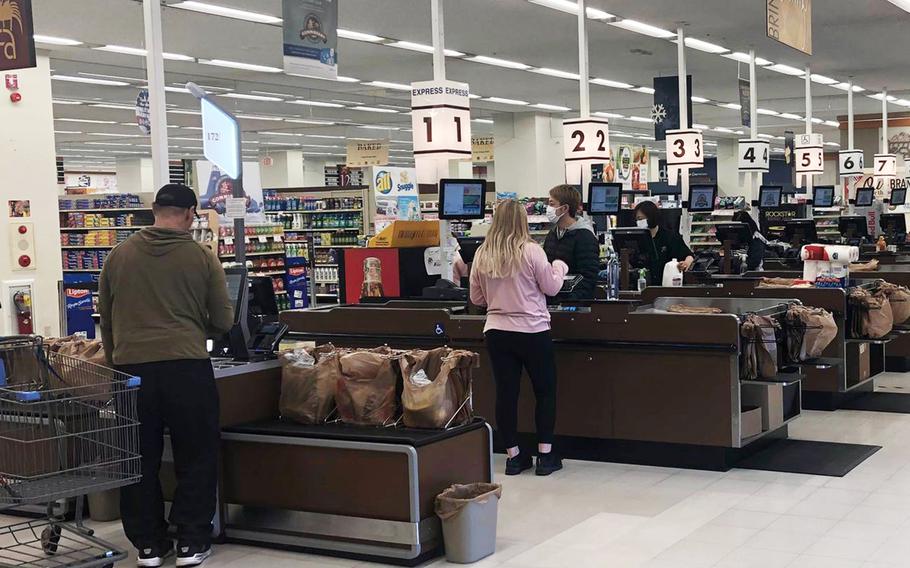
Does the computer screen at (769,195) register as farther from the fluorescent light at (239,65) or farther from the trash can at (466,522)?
the trash can at (466,522)

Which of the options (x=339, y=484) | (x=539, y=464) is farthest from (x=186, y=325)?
(x=539, y=464)

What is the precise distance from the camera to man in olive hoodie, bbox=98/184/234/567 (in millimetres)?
4484

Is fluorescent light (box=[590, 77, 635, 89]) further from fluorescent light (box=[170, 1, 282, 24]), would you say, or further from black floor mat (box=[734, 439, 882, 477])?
black floor mat (box=[734, 439, 882, 477])

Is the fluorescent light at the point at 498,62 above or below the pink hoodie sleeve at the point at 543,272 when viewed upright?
above

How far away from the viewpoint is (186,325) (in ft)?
14.8

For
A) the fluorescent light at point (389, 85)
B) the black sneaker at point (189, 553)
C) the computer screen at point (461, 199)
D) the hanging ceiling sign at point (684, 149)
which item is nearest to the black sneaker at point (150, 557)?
the black sneaker at point (189, 553)

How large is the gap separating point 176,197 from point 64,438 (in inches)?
43.7

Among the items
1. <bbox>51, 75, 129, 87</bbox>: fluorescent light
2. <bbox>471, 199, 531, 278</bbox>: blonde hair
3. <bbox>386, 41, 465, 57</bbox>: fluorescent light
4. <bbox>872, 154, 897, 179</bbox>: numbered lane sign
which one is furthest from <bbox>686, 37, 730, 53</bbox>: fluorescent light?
<bbox>471, 199, 531, 278</bbox>: blonde hair

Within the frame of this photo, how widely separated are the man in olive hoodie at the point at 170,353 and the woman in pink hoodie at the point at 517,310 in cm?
183

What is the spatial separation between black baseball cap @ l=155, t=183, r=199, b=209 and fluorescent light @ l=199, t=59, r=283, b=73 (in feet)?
36.6

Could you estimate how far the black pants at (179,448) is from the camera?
4.49 metres

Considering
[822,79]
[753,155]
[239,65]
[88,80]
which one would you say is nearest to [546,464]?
[239,65]

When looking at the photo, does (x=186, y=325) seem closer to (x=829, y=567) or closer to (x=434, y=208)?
(x=829, y=567)

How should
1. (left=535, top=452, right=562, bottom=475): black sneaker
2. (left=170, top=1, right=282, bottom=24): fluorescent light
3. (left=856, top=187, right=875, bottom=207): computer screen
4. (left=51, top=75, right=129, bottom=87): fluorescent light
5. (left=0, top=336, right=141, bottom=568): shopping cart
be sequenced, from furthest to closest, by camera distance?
(left=856, top=187, right=875, bottom=207): computer screen
(left=51, top=75, right=129, bottom=87): fluorescent light
(left=170, top=1, right=282, bottom=24): fluorescent light
(left=535, top=452, right=562, bottom=475): black sneaker
(left=0, top=336, right=141, bottom=568): shopping cart
